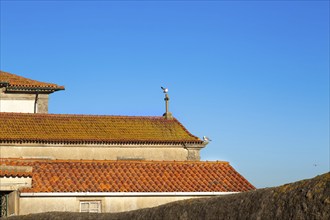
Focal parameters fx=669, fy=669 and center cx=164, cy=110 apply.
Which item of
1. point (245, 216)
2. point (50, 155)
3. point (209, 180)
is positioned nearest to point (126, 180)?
point (209, 180)

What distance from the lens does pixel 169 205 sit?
32.3ft

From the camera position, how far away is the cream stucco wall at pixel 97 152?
35469mm

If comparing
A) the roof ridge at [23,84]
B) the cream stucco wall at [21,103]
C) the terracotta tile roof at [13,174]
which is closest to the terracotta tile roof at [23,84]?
the roof ridge at [23,84]

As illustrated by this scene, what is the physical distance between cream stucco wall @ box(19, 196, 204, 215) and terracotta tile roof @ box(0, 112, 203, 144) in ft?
36.8

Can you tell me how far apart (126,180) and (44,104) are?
17.3 m

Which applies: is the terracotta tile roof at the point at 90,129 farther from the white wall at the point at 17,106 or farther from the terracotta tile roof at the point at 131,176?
the terracotta tile roof at the point at 131,176

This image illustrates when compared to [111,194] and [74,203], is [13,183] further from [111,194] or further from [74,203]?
[111,194]

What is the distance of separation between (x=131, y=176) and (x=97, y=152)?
32.6 feet

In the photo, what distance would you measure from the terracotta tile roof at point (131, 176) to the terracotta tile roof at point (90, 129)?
27.9 ft

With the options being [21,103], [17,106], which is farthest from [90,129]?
[17,106]

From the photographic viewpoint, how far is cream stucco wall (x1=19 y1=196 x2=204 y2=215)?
24.0 metres

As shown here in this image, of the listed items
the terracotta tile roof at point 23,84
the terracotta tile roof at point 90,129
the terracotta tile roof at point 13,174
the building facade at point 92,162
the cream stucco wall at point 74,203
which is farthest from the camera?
the terracotta tile roof at point 23,84

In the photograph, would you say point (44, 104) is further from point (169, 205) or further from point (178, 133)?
point (169, 205)

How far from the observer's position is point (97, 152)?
37.2 m
